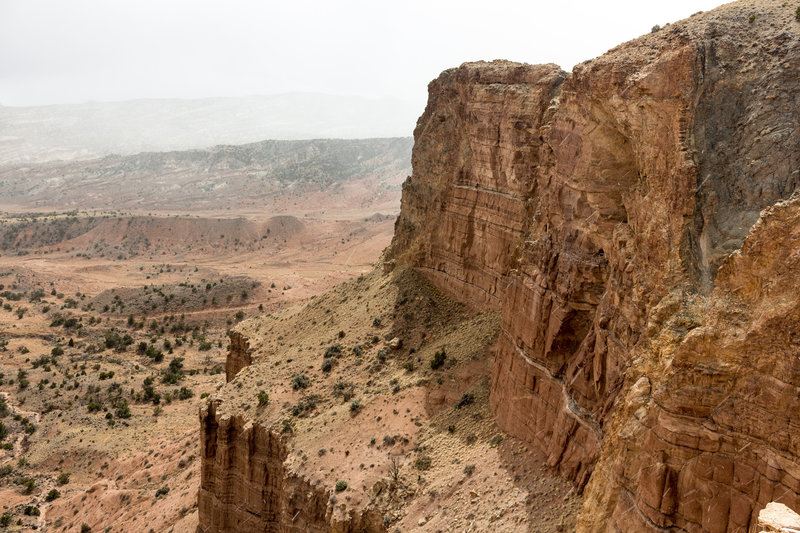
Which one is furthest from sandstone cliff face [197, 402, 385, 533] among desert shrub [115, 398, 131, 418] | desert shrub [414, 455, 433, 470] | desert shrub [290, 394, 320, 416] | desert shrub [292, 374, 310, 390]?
desert shrub [115, 398, 131, 418]

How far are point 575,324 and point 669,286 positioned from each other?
8.41 meters

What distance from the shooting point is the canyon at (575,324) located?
1280cm

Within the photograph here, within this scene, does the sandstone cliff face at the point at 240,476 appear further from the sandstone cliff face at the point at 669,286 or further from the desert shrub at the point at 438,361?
the sandstone cliff face at the point at 669,286

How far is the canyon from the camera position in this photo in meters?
12.8

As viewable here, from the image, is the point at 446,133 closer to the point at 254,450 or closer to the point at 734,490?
the point at 254,450

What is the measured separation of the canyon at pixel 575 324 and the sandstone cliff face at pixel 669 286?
5 cm

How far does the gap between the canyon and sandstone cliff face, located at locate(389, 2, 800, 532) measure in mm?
55

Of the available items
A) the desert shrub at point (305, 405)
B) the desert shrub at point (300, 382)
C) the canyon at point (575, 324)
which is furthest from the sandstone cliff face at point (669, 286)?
the desert shrub at point (300, 382)

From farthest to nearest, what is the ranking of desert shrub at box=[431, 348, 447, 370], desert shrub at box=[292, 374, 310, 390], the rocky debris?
1. desert shrub at box=[292, 374, 310, 390]
2. desert shrub at box=[431, 348, 447, 370]
3. the rocky debris

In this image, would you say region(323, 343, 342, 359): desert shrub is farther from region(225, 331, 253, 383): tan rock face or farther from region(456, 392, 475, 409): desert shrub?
region(456, 392, 475, 409): desert shrub

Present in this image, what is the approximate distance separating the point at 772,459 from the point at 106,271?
116746 millimetres

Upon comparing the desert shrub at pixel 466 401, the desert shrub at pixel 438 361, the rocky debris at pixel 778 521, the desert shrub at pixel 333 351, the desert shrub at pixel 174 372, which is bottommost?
the desert shrub at pixel 174 372

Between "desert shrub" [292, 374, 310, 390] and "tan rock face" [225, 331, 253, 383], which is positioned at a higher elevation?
"desert shrub" [292, 374, 310, 390]

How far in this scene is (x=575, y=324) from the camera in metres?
23.5
